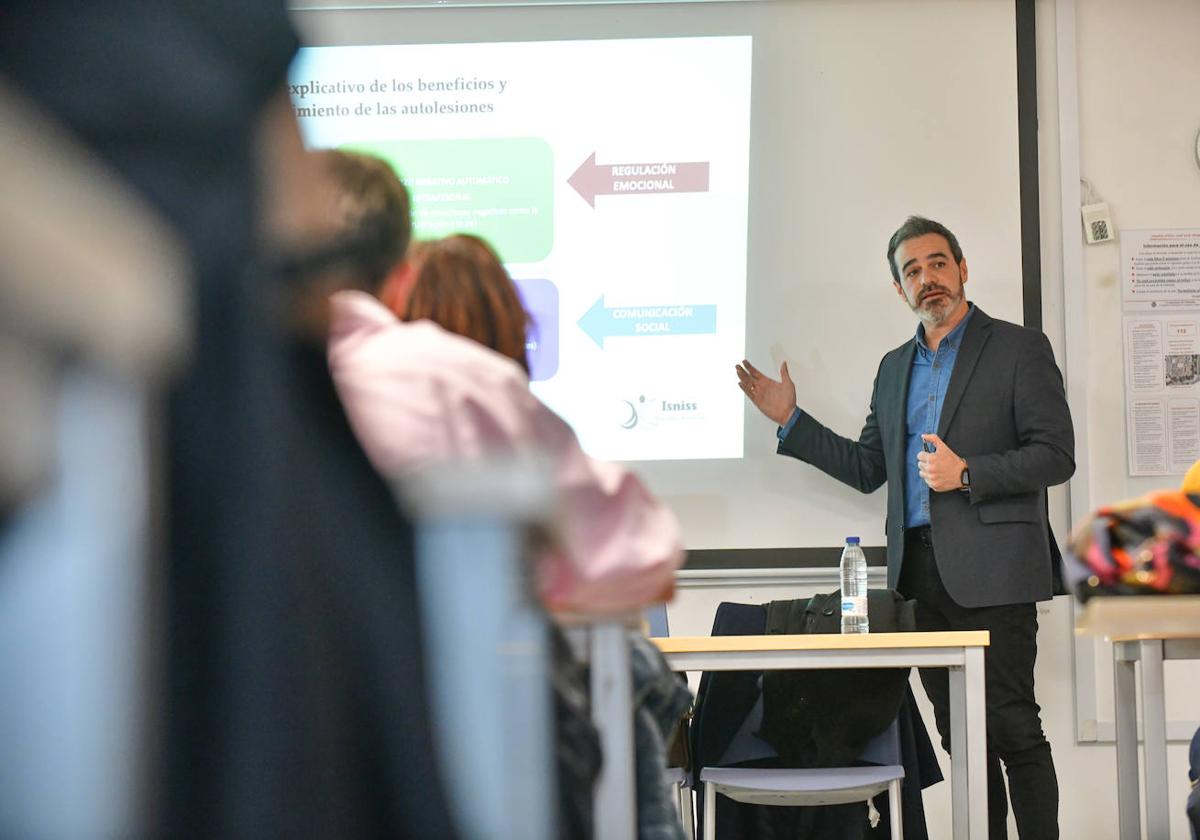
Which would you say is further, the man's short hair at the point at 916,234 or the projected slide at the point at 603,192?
the projected slide at the point at 603,192

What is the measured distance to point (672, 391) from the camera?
4211 mm

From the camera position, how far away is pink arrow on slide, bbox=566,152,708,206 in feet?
14.0

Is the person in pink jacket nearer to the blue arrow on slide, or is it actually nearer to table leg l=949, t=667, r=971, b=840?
table leg l=949, t=667, r=971, b=840

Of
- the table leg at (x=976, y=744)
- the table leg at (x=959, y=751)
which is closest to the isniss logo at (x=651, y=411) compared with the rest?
the table leg at (x=959, y=751)

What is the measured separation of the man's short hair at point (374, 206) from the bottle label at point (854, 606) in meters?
2.27

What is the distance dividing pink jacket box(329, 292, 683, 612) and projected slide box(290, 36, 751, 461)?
3.09m

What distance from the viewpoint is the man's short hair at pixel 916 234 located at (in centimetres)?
391

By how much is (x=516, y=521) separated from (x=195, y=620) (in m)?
0.22

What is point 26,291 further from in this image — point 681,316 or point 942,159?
point 942,159

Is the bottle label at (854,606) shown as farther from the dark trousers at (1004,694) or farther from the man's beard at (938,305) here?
the man's beard at (938,305)

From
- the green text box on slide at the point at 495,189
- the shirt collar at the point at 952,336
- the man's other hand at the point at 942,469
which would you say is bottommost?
the man's other hand at the point at 942,469

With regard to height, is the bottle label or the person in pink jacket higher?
the person in pink jacket

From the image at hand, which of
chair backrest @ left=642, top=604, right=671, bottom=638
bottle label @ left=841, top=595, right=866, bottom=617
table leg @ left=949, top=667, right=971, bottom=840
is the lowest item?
table leg @ left=949, top=667, right=971, bottom=840

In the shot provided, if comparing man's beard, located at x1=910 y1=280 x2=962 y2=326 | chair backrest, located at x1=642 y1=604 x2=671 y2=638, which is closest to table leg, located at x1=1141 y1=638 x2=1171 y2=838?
chair backrest, located at x1=642 y1=604 x2=671 y2=638
